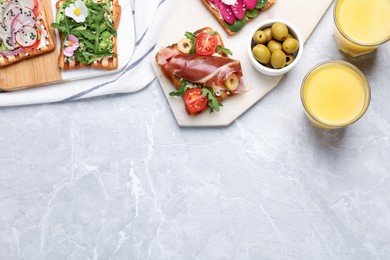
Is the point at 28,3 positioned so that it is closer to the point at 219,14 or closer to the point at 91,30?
the point at 91,30

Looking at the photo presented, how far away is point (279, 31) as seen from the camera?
7.14 ft

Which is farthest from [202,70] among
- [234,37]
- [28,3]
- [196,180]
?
[28,3]

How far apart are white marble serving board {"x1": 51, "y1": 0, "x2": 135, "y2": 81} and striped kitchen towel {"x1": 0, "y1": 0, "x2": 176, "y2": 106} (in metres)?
0.02

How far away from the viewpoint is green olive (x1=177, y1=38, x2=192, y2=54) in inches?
88.7

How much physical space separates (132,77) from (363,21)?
3.00 ft

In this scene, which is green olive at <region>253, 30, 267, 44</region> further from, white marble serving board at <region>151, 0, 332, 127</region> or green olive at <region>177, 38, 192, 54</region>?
green olive at <region>177, 38, 192, 54</region>

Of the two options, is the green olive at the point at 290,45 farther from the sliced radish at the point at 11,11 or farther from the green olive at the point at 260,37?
the sliced radish at the point at 11,11

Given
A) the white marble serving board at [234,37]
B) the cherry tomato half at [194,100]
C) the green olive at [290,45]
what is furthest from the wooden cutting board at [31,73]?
the green olive at [290,45]

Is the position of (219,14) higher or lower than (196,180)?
higher

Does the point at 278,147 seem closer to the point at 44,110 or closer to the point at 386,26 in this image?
the point at 386,26

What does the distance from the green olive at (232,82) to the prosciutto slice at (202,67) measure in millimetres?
17

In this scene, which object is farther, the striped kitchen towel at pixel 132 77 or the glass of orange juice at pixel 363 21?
the striped kitchen towel at pixel 132 77

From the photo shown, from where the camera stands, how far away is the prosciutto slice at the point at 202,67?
2.18 meters

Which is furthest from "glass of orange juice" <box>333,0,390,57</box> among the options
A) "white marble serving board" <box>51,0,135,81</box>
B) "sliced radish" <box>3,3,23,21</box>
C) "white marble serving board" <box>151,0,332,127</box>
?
"sliced radish" <box>3,3,23,21</box>
